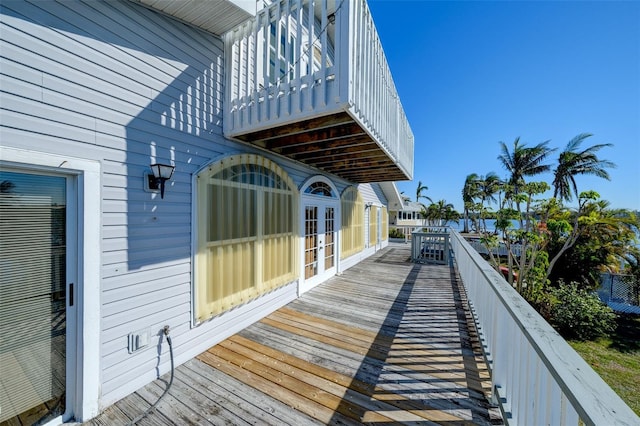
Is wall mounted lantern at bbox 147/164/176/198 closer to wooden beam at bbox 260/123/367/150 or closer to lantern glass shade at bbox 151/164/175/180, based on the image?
lantern glass shade at bbox 151/164/175/180

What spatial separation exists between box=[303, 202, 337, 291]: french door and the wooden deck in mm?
1240

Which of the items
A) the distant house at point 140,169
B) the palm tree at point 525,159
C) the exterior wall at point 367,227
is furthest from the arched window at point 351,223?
the palm tree at point 525,159

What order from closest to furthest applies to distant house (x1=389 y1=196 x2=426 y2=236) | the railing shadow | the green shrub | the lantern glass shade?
the railing shadow < the lantern glass shade < the green shrub < distant house (x1=389 y1=196 x2=426 y2=236)

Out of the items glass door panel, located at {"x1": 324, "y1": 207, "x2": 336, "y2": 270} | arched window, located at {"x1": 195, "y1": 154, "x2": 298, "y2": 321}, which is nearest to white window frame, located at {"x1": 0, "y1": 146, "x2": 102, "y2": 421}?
arched window, located at {"x1": 195, "y1": 154, "x2": 298, "y2": 321}

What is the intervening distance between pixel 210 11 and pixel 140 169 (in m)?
1.94

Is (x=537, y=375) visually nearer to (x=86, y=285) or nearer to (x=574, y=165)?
(x=86, y=285)

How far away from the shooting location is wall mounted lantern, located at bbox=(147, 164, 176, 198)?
2.38 meters

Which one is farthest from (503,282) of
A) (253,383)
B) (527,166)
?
(527,166)

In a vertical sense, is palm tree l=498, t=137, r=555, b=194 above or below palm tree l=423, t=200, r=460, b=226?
above

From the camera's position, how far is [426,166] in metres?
27.6

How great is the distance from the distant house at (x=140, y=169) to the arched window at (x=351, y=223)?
3119mm

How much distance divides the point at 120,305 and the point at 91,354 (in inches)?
15.4

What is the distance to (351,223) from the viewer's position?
7.47 metres

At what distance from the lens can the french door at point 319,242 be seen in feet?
17.2
